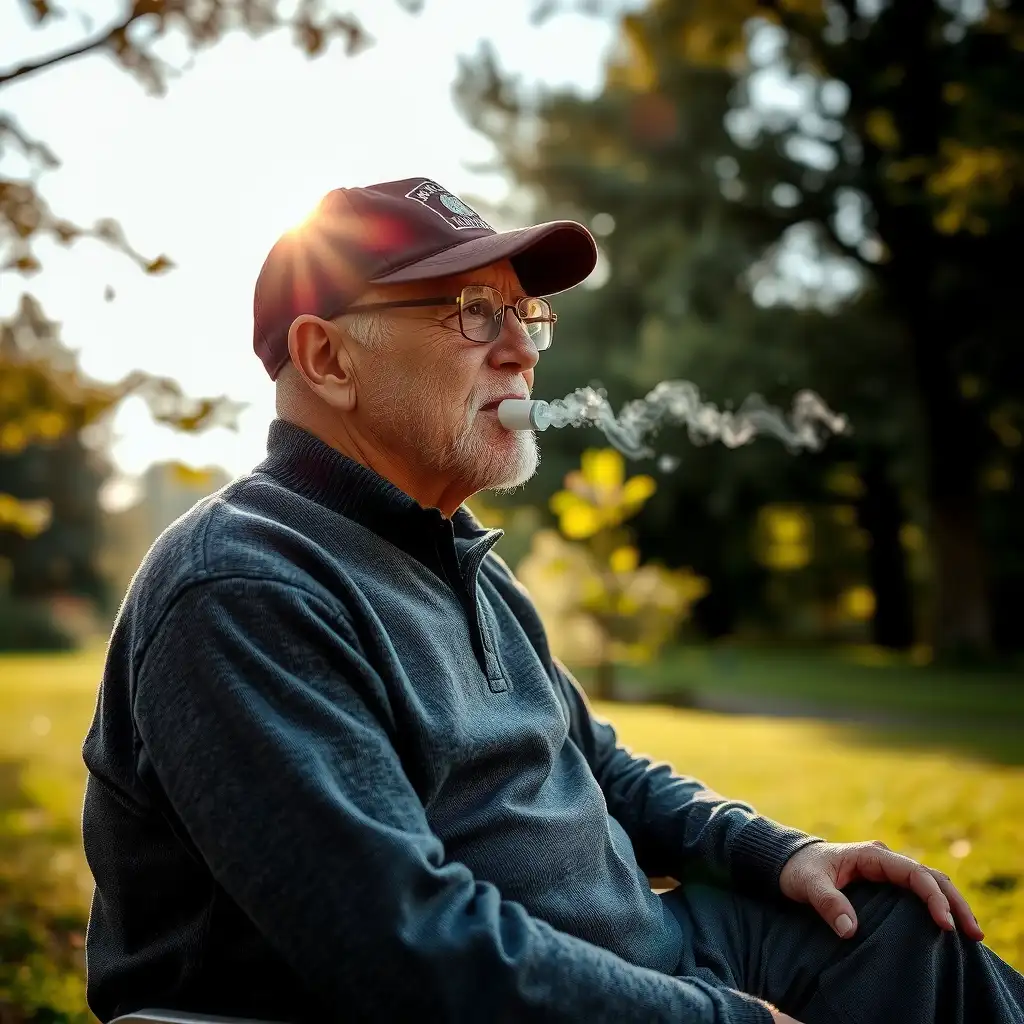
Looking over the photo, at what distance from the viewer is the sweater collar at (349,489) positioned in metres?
1.66

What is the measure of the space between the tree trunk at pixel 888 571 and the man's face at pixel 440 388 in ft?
72.7

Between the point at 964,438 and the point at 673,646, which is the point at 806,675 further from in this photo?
the point at 673,646

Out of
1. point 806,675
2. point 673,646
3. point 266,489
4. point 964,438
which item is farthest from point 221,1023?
point 673,646

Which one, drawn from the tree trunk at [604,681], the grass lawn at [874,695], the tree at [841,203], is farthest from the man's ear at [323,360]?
the tree at [841,203]

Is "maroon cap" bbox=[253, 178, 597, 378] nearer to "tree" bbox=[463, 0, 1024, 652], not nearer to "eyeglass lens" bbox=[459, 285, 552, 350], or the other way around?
"eyeglass lens" bbox=[459, 285, 552, 350]

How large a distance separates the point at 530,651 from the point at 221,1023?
0.81m

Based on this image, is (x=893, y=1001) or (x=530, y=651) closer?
(x=893, y=1001)

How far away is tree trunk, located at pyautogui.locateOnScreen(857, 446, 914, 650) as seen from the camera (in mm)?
23094

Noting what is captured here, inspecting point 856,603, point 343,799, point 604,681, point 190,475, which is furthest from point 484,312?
point 856,603

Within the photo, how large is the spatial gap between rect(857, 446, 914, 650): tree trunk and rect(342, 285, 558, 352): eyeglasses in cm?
2208

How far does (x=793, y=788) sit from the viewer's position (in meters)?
5.66

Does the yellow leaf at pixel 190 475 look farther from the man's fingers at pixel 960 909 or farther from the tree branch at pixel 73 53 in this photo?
the man's fingers at pixel 960 909

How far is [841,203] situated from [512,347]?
50.6 feet

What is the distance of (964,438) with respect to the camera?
15.8 m
